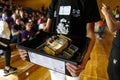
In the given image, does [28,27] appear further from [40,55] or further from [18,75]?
[40,55]

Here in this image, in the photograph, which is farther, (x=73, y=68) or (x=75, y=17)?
(x=75, y=17)

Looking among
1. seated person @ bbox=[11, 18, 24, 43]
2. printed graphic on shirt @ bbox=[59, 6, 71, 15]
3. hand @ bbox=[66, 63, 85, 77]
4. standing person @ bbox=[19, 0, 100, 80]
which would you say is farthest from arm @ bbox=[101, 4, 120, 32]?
seated person @ bbox=[11, 18, 24, 43]

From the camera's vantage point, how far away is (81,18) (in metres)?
1.16

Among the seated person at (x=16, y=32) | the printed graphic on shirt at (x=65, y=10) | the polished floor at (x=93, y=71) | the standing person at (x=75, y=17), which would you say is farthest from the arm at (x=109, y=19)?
the seated person at (x=16, y=32)

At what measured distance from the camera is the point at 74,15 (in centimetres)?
117

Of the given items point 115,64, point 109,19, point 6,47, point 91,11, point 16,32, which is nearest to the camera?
point 91,11

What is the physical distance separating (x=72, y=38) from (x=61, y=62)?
0.84 feet

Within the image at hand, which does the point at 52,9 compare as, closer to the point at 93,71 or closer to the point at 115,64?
the point at 115,64

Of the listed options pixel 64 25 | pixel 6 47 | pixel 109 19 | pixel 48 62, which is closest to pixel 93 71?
pixel 6 47

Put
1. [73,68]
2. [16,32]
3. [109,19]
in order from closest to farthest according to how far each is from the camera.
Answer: [73,68], [109,19], [16,32]

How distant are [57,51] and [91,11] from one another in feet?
1.28

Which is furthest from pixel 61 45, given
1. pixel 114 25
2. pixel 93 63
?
pixel 93 63

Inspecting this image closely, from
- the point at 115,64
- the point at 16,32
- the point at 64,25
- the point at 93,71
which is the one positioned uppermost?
the point at 64,25

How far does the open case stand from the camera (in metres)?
0.84
